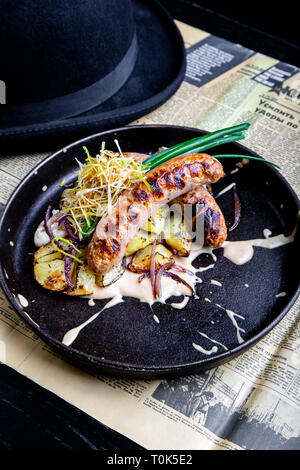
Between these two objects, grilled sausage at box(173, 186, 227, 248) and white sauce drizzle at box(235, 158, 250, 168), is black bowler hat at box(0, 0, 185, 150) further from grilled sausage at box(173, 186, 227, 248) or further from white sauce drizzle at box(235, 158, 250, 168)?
grilled sausage at box(173, 186, 227, 248)

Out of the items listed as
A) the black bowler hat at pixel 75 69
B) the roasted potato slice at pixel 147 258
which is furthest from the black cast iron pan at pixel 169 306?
the black bowler hat at pixel 75 69

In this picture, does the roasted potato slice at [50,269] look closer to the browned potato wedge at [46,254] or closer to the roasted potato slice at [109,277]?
the browned potato wedge at [46,254]

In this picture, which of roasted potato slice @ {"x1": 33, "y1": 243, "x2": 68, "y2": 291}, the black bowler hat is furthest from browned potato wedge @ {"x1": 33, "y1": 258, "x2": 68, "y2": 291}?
the black bowler hat

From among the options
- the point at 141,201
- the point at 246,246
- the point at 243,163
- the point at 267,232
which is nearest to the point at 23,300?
the point at 141,201

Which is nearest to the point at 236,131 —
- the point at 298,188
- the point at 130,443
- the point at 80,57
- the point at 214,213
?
the point at 214,213

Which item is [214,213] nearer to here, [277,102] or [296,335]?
[296,335]

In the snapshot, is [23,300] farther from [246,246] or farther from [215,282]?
[246,246]
